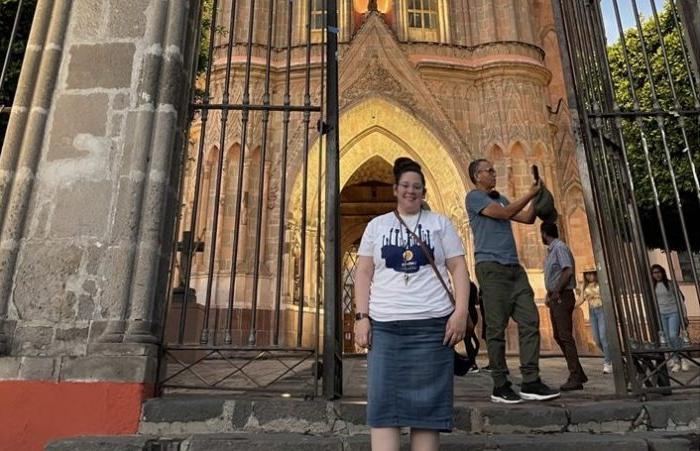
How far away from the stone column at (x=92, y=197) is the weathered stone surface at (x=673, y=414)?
10.5ft

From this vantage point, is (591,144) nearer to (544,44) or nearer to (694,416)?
(694,416)

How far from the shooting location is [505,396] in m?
3.50

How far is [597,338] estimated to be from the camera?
7.89 meters

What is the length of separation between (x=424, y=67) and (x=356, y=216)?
22.9 ft

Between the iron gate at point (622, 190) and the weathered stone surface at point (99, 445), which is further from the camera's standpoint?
the iron gate at point (622, 190)

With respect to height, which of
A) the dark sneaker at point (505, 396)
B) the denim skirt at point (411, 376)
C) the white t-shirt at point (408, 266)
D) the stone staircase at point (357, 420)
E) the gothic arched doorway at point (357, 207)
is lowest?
the stone staircase at point (357, 420)

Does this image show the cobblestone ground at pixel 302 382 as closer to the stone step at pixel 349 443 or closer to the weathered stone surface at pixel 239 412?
the weathered stone surface at pixel 239 412

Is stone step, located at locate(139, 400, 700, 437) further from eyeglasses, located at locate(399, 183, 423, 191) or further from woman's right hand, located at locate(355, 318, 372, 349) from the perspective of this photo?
eyeglasses, located at locate(399, 183, 423, 191)

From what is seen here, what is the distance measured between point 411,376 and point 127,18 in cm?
362

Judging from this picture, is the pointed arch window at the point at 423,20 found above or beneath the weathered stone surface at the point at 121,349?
above

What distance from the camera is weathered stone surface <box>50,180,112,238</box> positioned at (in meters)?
3.62

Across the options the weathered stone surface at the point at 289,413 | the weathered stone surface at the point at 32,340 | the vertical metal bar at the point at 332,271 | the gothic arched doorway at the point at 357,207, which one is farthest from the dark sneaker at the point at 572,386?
the gothic arched doorway at the point at 357,207

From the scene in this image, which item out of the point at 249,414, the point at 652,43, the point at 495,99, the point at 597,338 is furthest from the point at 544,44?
the point at 249,414

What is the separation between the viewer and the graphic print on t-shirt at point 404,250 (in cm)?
233
